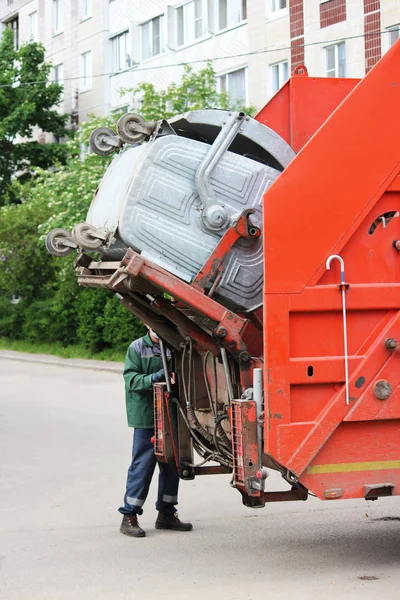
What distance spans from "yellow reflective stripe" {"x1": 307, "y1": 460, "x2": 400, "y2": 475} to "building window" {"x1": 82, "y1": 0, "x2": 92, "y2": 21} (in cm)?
3516

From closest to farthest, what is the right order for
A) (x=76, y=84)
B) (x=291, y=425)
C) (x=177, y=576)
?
(x=291, y=425) < (x=177, y=576) < (x=76, y=84)

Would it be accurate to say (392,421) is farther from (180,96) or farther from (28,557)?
(180,96)

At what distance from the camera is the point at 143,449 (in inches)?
298

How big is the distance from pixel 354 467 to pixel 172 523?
2.25 m

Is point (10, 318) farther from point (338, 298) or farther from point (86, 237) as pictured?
point (338, 298)

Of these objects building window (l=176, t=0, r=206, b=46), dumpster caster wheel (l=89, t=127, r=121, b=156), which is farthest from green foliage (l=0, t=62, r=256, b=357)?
dumpster caster wheel (l=89, t=127, r=121, b=156)

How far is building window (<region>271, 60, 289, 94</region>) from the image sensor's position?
27703mm

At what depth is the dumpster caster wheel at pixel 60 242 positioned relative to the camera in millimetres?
6582

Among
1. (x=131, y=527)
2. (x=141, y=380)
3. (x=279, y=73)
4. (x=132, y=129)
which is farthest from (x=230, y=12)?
(x=132, y=129)

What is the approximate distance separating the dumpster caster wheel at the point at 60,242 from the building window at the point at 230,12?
24163 millimetres

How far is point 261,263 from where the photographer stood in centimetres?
629

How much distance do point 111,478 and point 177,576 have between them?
12.6 ft

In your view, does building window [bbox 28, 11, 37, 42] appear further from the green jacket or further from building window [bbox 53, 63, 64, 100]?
the green jacket

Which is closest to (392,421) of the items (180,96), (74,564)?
(74,564)
